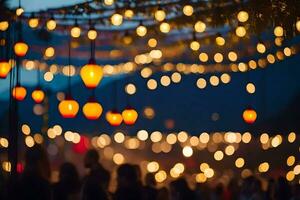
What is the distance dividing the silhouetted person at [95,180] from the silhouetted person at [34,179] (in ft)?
2.95

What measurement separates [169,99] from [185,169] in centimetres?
233

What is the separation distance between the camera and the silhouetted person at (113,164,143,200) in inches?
284

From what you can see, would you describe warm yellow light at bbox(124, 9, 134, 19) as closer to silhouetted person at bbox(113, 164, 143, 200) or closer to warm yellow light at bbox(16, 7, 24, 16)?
warm yellow light at bbox(16, 7, 24, 16)

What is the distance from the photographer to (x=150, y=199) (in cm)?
946

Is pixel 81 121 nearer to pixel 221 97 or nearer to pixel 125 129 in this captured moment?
pixel 125 129

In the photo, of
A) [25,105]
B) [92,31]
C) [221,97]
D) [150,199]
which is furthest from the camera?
[25,105]

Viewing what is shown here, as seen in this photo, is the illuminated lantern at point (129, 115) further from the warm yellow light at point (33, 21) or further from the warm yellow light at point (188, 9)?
the warm yellow light at point (188, 9)

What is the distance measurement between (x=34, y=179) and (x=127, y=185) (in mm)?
1081

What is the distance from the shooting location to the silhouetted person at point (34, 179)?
636 cm

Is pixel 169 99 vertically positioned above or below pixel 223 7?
below

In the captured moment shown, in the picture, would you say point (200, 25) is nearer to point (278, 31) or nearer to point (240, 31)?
point (240, 31)

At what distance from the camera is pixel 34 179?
642cm

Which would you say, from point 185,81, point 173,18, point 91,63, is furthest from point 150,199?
point 185,81

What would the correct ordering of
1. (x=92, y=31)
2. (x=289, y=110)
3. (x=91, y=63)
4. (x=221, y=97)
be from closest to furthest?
(x=91, y=63) < (x=92, y=31) < (x=289, y=110) < (x=221, y=97)
